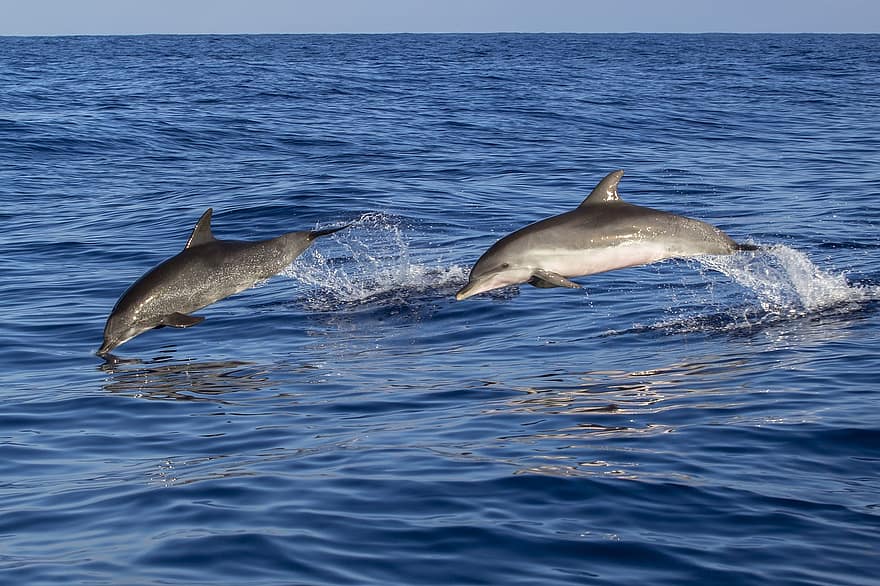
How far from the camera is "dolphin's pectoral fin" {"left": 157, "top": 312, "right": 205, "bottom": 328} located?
9.19 metres

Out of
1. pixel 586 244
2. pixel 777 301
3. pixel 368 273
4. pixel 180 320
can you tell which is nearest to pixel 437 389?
pixel 586 244

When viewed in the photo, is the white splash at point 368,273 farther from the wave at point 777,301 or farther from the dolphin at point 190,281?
the wave at point 777,301

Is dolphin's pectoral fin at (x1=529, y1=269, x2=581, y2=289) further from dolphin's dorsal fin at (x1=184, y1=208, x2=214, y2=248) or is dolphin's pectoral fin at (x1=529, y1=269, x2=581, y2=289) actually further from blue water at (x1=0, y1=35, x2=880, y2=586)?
dolphin's dorsal fin at (x1=184, y1=208, x2=214, y2=248)

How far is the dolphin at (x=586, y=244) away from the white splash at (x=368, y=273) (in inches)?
107

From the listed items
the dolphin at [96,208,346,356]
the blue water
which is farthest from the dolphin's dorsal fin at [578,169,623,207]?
the dolphin at [96,208,346,356]

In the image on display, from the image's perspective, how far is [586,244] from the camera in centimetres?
927

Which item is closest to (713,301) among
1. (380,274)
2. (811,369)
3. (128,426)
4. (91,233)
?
(811,369)

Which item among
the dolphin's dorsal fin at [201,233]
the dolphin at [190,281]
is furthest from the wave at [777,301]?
the dolphin's dorsal fin at [201,233]

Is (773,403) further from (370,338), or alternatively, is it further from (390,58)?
(390,58)

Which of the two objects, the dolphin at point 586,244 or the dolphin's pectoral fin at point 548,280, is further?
the dolphin at point 586,244

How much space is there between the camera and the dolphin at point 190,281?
31.5 feet

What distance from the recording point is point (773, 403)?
768 cm

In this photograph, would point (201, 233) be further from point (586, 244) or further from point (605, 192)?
point (605, 192)

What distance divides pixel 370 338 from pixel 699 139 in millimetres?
18455
